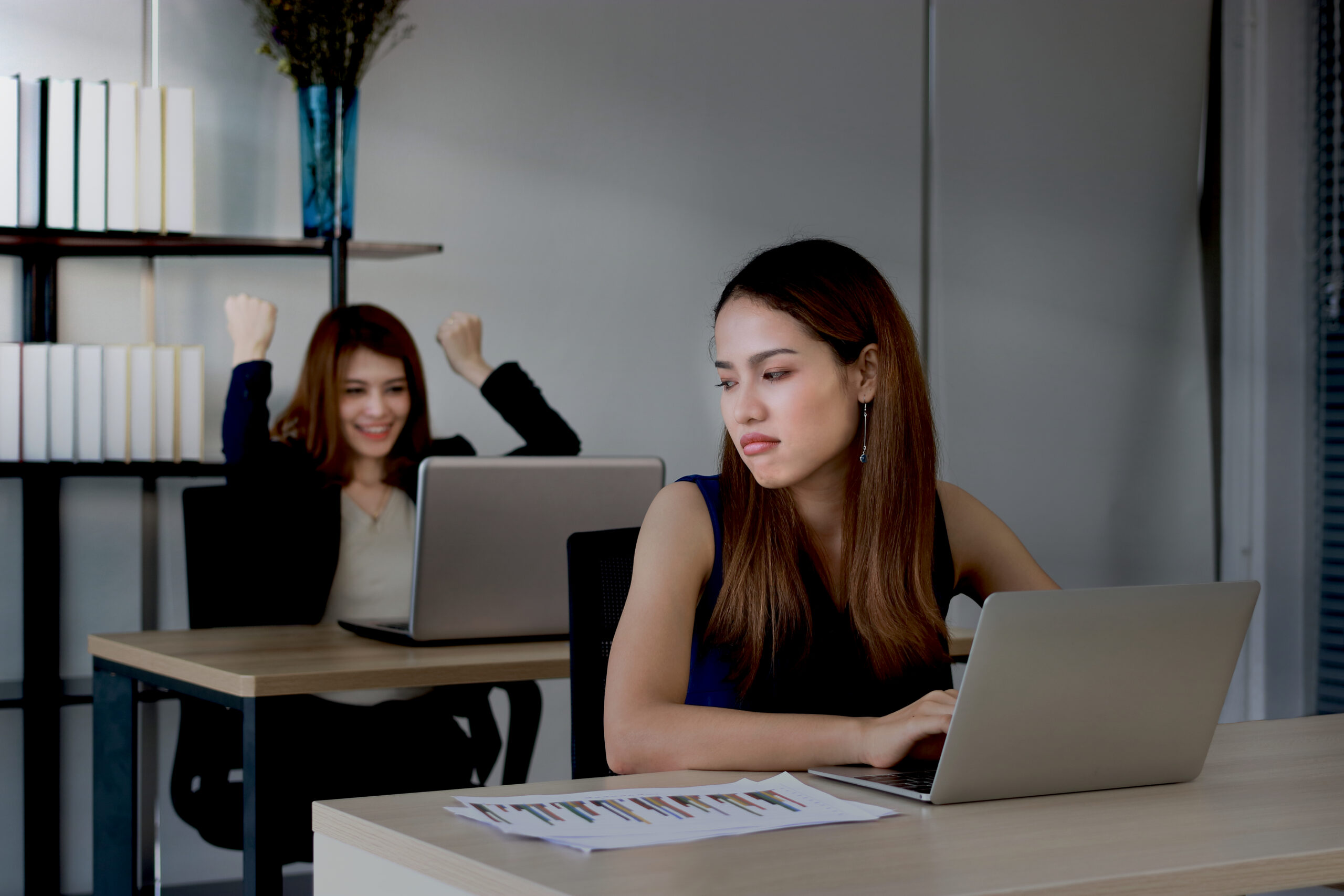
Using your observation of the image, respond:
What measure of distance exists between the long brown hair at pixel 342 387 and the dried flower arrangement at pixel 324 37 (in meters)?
0.57

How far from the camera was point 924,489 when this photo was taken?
155 cm

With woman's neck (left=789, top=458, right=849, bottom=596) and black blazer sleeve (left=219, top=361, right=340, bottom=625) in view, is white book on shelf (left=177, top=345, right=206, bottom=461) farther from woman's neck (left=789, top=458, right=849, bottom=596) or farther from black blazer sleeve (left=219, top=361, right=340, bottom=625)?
woman's neck (left=789, top=458, right=849, bottom=596)

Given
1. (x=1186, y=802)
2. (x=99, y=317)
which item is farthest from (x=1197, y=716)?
(x=99, y=317)

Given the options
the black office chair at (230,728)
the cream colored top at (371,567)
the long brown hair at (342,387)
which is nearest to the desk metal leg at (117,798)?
the black office chair at (230,728)

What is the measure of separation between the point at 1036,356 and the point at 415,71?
2.09 meters

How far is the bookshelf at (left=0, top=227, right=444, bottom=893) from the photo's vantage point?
289 centimetres

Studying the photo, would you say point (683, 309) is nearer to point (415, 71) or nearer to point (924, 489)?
point (415, 71)

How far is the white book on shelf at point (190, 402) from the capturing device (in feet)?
9.54

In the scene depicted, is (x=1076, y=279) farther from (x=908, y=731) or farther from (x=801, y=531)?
(x=908, y=731)

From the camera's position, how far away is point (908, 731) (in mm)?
1173

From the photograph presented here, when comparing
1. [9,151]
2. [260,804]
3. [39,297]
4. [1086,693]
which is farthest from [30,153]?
[1086,693]

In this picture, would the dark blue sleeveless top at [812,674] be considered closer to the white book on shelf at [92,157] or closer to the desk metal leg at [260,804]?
the desk metal leg at [260,804]

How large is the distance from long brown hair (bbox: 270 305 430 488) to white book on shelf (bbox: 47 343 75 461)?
41 cm

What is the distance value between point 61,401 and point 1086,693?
2370 mm
